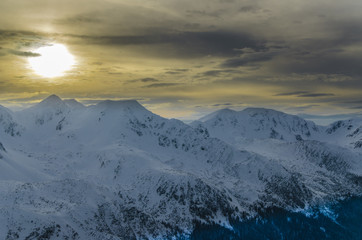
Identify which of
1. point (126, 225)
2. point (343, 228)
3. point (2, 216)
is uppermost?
point (2, 216)

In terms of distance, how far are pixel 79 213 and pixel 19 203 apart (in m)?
27.1

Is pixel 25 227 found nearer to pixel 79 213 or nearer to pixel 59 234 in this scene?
pixel 59 234

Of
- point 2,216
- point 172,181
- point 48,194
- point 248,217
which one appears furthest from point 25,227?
point 248,217

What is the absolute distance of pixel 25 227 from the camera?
117125 millimetres

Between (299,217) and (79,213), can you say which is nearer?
(79,213)

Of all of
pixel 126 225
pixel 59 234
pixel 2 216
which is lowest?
pixel 126 225

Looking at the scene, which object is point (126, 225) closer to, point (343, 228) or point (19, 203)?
point (19, 203)

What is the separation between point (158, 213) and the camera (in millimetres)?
171625

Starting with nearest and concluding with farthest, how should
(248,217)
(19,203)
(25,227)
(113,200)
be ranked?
1. (25,227)
2. (19,203)
3. (113,200)
4. (248,217)

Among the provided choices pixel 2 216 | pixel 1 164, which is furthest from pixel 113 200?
pixel 1 164

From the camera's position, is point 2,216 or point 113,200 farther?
point 113,200

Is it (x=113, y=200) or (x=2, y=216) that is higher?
(x=2, y=216)

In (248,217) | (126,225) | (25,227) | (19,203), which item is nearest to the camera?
(25,227)

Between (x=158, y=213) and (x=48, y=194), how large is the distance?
205 feet
